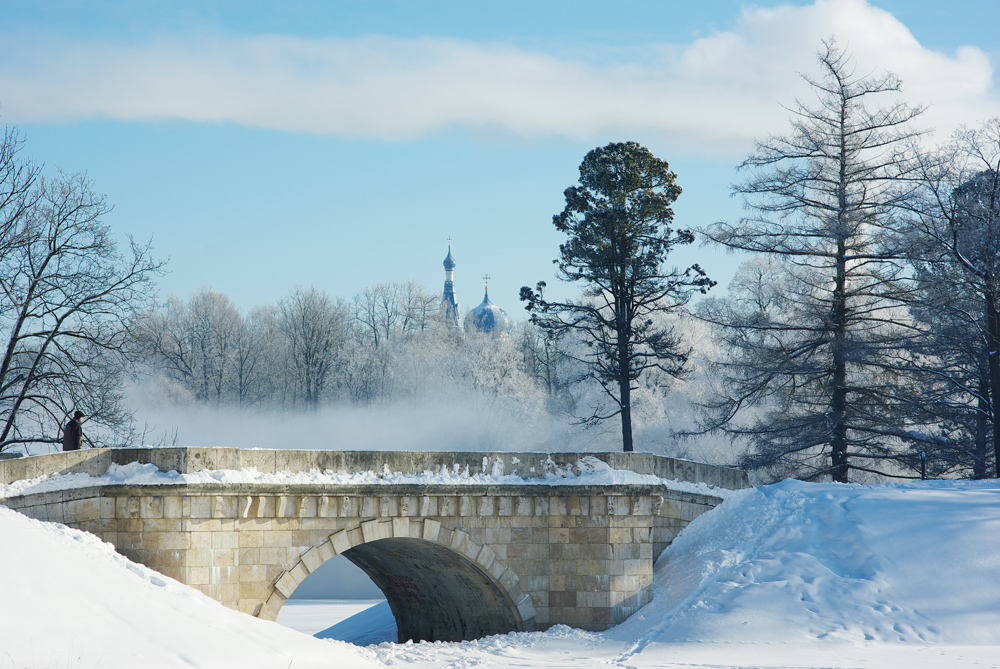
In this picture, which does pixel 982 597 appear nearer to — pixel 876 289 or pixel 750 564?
pixel 750 564

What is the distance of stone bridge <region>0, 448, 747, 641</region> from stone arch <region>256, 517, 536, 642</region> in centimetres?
3

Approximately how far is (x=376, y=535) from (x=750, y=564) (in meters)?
5.57

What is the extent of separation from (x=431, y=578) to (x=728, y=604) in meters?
5.66

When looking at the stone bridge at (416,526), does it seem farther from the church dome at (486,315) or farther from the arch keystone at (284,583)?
the church dome at (486,315)

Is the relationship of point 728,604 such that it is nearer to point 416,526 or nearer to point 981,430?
point 416,526

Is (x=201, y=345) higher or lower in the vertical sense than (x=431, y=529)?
higher

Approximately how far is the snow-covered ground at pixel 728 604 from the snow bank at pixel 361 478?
38.1 inches

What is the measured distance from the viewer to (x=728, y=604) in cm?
1295

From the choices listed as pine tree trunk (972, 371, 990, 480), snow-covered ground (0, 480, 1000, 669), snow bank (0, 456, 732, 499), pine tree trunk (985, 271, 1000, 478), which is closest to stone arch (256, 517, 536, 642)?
snow bank (0, 456, 732, 499)

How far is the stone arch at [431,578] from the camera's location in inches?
505

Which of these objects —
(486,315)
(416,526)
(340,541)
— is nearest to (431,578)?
(416,526)

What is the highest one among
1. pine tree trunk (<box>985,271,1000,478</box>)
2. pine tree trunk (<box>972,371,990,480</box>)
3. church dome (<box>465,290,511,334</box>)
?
church dome (<box>465,290,511,334</box>)

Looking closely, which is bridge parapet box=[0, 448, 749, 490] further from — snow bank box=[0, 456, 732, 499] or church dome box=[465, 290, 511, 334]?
church dome box=[465, 290, 511, 334]

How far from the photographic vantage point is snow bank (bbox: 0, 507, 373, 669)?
7.86 m
